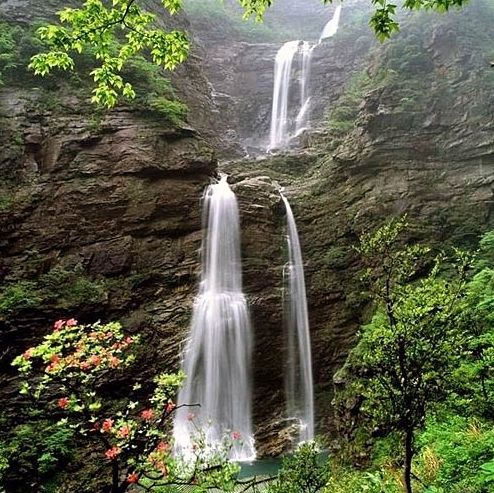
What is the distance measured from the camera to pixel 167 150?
51.7 feet

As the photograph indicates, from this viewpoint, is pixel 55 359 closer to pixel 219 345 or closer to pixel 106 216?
pixel 219 345

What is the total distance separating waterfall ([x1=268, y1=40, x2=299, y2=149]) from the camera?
26747 mm

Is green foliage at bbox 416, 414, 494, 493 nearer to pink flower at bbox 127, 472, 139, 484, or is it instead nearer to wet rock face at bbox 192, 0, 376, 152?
pink flower at bbox 127, 472, 139, 484

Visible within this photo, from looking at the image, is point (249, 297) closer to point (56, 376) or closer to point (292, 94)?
point (56, 376)

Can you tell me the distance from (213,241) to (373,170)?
6860 millimetres

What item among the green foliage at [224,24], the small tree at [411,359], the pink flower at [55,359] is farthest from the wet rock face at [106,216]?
the green foliage at [224,24]

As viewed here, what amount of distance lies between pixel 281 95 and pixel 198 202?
1597cm

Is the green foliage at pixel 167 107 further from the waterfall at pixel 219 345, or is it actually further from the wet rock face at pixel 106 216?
the waterfall at pixel 219 345

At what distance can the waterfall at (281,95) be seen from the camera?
87.8 ft

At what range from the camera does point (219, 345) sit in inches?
559

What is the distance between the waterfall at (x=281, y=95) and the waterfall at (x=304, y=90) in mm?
704

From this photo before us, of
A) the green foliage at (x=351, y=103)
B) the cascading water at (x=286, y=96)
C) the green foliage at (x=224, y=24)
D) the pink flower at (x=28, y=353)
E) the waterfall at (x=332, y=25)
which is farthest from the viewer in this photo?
the waterfall at (x=332, y=25)

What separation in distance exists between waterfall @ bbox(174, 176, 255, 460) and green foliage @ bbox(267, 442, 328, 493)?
18.9 ft

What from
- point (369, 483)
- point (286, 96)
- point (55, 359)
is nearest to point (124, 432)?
point (55, 359)
